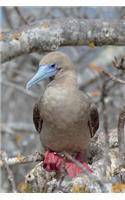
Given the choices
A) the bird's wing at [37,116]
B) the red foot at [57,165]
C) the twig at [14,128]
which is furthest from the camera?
the twig at [14,128]

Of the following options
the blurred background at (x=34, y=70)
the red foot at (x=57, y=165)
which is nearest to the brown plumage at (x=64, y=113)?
the red foot at (x=57, y=165)

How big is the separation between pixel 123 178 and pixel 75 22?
1.30 m

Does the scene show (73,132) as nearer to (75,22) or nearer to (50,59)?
(50,59)

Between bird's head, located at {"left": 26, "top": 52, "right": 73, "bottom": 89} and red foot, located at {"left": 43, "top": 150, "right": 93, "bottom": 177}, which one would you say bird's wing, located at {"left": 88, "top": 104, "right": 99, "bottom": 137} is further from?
bird's head, located at {"left": 26, "top": 52, "right": 73, "bottom": 89}

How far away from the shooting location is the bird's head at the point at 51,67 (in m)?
3.49

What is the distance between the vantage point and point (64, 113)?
11.7ft

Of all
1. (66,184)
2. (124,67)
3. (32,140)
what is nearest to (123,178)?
(66,184)

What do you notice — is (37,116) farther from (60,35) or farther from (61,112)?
(60,35)

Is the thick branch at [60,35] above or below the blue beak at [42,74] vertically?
above

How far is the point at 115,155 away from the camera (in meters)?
3.59

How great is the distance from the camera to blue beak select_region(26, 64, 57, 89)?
3461 millimetres

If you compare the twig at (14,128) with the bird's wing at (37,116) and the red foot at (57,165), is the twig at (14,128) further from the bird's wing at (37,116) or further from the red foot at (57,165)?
the red foot at (57,165)

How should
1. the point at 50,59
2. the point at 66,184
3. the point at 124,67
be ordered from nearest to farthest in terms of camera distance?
1. the point at 124,67
2. the point at 66,184
3. the point at 50,59

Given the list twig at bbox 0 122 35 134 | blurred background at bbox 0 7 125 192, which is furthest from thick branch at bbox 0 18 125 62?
twig at bbox 0 122 35 134
